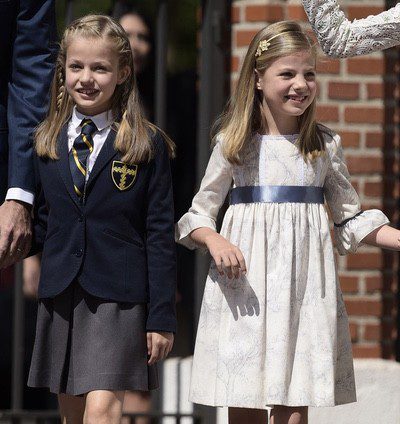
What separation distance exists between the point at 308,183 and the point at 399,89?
1429mm

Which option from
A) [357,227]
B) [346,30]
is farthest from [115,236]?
[346,30]

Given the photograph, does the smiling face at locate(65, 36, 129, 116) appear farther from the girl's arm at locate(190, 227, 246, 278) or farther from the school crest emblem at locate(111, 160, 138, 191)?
the girl's arm at locate(190, 227, 246, 278)

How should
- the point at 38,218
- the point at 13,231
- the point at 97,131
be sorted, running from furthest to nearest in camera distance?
the point at 38,218 < the point at 97,131 < the point at 13,231

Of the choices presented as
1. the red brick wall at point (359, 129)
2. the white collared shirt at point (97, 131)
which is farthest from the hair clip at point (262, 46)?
the red brick wall at point (359, 129)

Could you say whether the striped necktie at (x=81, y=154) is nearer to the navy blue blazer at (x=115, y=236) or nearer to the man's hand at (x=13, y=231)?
the navy blue blazer at (x=115, y=236)

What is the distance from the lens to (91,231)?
4.11 m

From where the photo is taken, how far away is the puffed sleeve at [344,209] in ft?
14.6

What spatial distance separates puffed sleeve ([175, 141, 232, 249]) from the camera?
176 inches

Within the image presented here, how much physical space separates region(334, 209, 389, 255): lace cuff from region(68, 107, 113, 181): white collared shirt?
0.89m

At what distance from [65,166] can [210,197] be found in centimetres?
58

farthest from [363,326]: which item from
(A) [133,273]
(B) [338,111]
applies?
(A) [133,273]

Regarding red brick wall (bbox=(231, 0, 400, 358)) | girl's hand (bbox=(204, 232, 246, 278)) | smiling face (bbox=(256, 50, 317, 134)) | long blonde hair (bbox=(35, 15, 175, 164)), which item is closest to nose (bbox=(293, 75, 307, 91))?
smiling face (bbox=(256, 50, 317, 134))

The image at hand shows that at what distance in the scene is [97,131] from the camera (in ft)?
13.7

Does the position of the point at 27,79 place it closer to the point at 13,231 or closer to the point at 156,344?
the point at 13,231
